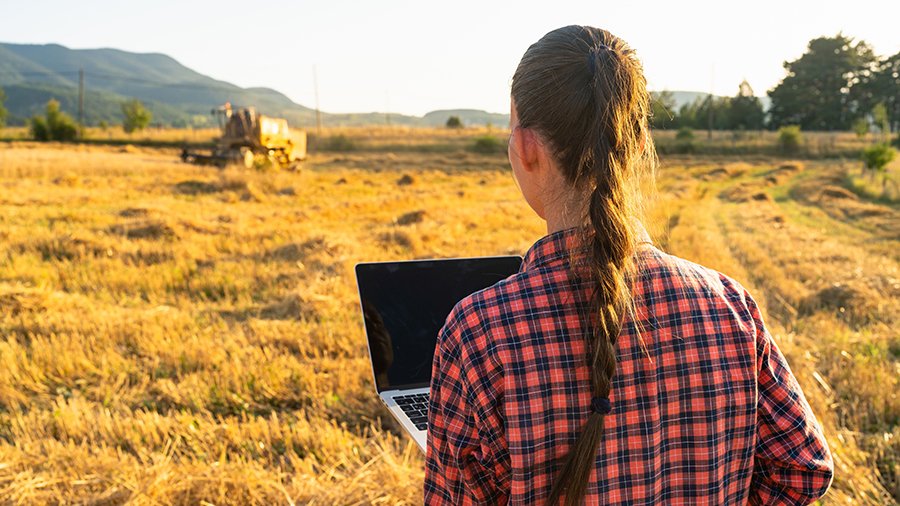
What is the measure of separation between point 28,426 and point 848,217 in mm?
17830

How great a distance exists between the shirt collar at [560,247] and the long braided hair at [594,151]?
0.05 ft

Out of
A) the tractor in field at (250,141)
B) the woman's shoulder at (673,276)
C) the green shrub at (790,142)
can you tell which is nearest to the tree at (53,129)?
the tractor in field at (250,141)

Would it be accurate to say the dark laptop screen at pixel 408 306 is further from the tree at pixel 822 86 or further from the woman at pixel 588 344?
the tree at pixel 822 86

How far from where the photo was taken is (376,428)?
13.2 ft

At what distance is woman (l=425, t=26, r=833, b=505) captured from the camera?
1.11 meters

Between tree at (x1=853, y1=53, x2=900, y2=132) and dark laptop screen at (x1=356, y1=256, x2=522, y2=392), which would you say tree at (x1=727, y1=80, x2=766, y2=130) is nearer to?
tree at (x1=853, y1=53, x2=900, y2=132)

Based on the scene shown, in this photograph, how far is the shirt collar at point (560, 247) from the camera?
3.78ft

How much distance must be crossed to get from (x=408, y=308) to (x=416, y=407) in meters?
0.31

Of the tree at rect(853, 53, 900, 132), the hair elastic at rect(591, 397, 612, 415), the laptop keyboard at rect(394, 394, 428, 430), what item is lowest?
the laptop keyboard at rect(394, 394, 428, 430)

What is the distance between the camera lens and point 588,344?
1.12 metres

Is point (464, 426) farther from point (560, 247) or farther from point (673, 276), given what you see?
point (673, 276)

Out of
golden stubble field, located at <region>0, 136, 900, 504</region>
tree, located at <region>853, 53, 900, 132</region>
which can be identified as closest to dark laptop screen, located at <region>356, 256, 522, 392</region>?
golden stubble field, located at <region>0, 136, 900, 504</region>

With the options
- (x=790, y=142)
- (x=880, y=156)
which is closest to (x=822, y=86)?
(x=790, y=142)

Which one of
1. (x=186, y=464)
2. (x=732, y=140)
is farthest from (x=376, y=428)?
(x=732, y=140)
